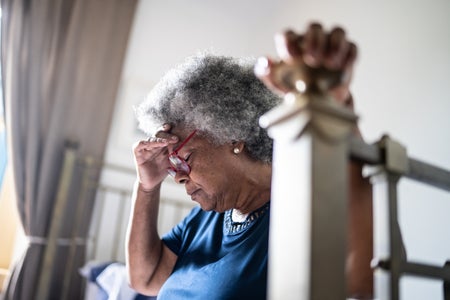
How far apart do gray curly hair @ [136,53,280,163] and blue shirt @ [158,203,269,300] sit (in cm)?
19

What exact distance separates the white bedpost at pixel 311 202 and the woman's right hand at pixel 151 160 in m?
0.72

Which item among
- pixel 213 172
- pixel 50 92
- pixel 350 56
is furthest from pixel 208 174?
pixel 50 92

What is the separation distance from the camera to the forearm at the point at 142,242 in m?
1.18

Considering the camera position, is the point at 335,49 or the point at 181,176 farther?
the point at 181,176

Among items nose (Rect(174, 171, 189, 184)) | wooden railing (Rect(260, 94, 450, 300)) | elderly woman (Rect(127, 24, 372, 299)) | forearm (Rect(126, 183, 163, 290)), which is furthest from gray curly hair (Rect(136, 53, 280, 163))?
wooden railing (Rect(260, 94, 450, 300))

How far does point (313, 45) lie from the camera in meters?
0.39

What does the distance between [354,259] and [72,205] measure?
7.32 feet

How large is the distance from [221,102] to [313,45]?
2.22 feet

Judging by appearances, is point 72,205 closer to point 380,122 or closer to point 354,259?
point 380,122

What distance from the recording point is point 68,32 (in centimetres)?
255

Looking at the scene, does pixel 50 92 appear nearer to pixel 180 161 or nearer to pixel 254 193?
pixel 180 161

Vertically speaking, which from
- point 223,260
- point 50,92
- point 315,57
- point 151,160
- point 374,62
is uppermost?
point 374,62

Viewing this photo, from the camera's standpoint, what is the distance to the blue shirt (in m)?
0.84

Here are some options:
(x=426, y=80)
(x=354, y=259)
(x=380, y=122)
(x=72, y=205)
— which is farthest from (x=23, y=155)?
(x=354, y=259)
